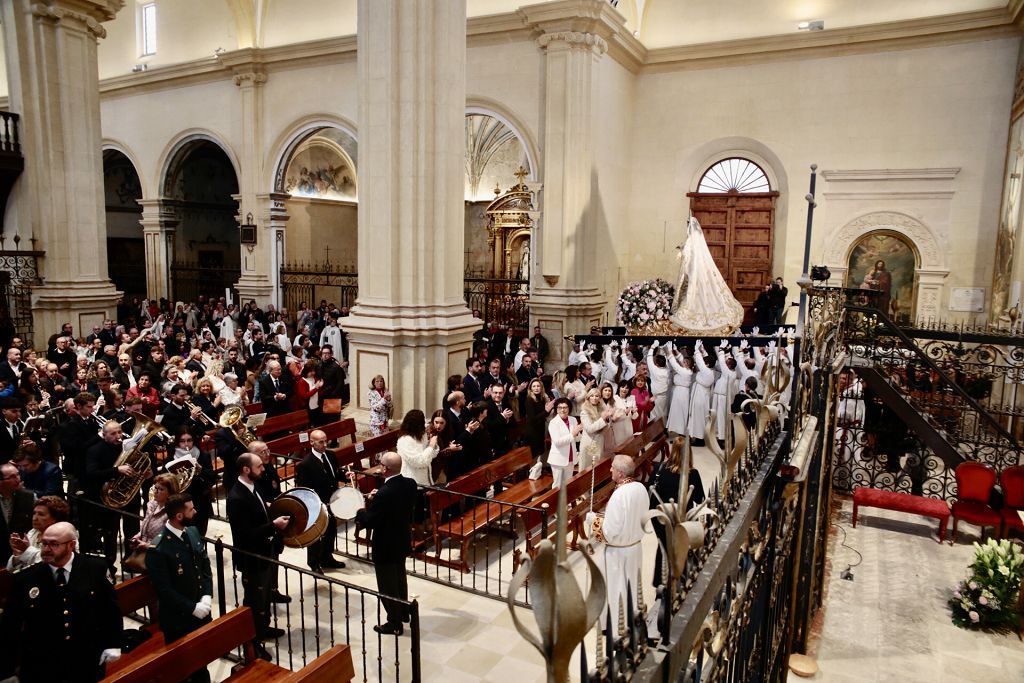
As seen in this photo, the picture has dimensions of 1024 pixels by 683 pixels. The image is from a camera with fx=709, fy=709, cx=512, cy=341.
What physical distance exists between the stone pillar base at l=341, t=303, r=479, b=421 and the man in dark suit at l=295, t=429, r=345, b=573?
3.57 metres

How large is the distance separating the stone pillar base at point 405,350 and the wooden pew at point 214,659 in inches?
246

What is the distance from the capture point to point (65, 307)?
612 inches

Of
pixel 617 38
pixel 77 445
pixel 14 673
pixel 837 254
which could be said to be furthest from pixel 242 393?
pixel 837 254

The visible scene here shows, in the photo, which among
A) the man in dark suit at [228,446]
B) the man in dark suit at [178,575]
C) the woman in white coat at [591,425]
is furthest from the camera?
the woman in white coat at [591,425]

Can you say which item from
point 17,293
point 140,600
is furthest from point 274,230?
point 140,600

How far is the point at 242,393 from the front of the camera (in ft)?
32.8

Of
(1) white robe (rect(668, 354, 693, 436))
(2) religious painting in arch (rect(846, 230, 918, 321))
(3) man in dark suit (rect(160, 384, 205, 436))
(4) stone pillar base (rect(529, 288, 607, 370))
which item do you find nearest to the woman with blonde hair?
(3) man in dark suit (rect(160, 384, 205, 436))

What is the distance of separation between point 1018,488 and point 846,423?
7.11 feet

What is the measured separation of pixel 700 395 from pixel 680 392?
385mm

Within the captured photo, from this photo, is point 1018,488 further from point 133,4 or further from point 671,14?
point 133,4

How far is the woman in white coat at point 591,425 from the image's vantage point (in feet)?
29.0

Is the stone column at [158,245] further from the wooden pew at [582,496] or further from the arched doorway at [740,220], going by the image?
the wooden pew at [582,496]

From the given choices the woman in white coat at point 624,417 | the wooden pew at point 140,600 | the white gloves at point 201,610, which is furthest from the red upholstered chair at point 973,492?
the wooden pew at point 140,600

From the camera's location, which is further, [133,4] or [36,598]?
[133,4]
